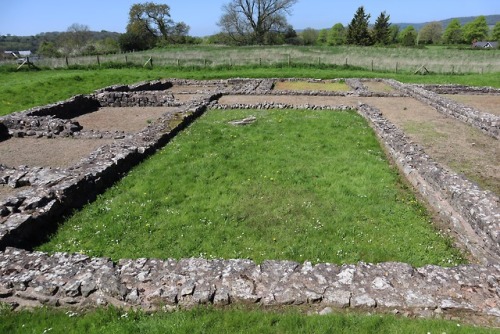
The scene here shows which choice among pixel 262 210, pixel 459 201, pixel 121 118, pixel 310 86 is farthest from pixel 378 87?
pixel 262 210

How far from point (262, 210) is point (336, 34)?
4741 inches

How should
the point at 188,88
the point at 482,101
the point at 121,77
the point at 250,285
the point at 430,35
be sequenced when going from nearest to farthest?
the point at 250,285, the point at 482,101, the point at 188,88, the point at 121,77, the point at 430,35

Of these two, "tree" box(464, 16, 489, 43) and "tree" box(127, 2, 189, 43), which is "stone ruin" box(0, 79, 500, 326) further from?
"tree" box(464, 16, 489, 43)

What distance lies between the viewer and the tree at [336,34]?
10565cm

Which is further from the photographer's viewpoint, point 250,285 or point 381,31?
point 381,31

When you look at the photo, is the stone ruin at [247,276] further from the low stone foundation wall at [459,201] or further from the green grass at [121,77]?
the green grass at [121,77]

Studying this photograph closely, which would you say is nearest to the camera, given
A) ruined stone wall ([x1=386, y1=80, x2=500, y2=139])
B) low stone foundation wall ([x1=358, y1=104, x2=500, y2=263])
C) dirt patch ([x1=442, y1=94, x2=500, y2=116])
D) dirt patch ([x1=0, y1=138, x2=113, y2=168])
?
low stone foundation wall ([x1=358, y1=104, x2=500, y2=263])

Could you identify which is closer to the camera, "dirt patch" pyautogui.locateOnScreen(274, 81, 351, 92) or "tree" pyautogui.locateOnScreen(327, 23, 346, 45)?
"dirt patch" pyautogui.locateOnScreen(274, 81, 351, 92)

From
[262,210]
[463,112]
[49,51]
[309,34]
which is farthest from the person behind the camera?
[309,34]

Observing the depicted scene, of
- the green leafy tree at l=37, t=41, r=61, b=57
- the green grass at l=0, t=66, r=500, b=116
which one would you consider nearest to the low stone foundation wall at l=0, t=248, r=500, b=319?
the green grass at l=0, t=66, r=500, b=116

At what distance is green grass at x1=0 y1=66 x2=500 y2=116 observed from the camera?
79.0 feet

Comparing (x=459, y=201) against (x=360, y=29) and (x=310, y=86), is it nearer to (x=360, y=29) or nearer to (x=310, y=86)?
(x=310, y=86)

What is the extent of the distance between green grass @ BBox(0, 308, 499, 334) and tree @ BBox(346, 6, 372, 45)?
81.1 metres

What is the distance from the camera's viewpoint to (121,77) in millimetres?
32219
